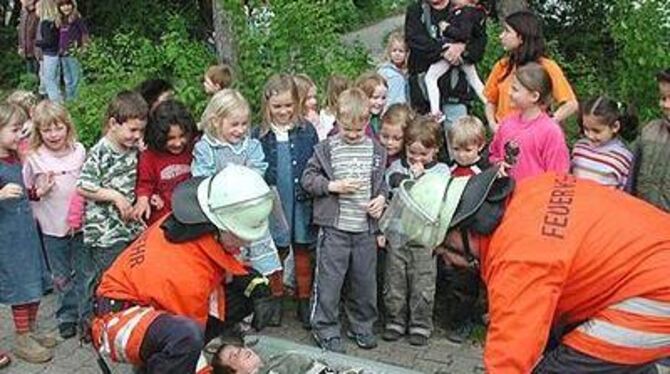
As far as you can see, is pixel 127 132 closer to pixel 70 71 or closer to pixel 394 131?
pixel 394 131

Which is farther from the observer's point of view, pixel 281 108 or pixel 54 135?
pixel 281 108

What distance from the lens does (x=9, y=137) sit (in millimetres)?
5109

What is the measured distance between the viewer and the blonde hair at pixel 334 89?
5984mm

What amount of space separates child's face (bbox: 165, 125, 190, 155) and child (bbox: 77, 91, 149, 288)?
16 centimetres

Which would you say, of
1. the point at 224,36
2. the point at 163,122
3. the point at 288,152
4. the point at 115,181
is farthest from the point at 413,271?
the point at 224,36

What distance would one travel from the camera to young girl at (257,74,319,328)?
5512mm

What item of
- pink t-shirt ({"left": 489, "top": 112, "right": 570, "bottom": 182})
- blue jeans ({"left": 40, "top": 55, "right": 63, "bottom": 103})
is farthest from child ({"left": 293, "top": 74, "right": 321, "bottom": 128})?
blue jeans ({"left": 40, "top": 55, "right": 63, "bottom": 103})

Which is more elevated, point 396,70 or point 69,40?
point 69,40

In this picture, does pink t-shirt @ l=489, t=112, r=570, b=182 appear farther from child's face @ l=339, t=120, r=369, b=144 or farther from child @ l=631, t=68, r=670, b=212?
child's face @ l=339, t=120, r=369, b=144

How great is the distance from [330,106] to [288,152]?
2.30 ft

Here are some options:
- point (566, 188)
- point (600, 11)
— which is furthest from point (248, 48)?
point (600, 11)

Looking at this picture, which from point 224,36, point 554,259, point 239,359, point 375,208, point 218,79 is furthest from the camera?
point 224,36

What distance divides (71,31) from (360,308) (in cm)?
649

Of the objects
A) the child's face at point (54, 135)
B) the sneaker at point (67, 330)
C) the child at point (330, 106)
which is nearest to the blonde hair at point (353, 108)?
the child at point (330, 106)
